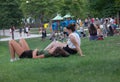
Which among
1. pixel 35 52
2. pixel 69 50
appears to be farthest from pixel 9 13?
pixel 35 52

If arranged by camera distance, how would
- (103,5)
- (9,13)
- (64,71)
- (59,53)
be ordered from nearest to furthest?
(64,71) < (59,53) < (103,5) < (9,13)

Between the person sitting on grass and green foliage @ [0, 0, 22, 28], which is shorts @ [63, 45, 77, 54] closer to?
the person sitting on grass

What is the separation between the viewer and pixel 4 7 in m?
36.6

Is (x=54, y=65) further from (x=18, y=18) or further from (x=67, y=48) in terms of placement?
(x=18, y=18)

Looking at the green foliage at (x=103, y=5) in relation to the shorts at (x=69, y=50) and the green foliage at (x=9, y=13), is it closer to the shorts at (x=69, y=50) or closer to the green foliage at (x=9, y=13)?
the shorts at (x=69, y=50)

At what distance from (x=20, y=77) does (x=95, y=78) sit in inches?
66.4

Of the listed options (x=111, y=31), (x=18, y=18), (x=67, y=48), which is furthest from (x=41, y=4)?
(x=67, y=48)

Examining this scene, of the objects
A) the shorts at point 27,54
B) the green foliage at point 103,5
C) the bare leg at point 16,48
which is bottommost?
the shorts at point 27,54

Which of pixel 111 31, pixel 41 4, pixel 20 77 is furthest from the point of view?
pixel 41 4

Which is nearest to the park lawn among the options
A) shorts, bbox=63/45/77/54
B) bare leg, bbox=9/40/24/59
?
bare leg, bbox=9/40/24/59

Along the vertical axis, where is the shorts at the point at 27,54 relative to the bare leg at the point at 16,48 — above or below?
below

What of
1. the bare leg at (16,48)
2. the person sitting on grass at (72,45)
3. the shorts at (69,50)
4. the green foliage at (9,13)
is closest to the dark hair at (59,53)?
the person sitting on grass at (72,45)

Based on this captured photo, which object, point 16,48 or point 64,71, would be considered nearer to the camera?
point 64,71

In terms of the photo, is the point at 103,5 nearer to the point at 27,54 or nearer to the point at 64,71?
the point at 27,54
